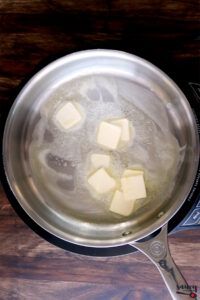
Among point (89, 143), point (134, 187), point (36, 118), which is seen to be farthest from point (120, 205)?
point (36, 118)

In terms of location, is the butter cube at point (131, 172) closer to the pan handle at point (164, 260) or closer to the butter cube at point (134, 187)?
the butter cube at point (134, 187)

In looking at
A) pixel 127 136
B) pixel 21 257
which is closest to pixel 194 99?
pixel 127 136

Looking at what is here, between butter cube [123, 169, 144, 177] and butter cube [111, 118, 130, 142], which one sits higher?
butter cube [111, 118, 130, 142]

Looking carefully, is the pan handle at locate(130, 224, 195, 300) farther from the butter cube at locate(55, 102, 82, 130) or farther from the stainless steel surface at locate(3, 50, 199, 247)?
the butter cube at locate(55, 102, 82, 130)

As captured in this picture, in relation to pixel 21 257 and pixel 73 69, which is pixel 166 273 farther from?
pixel 73 69

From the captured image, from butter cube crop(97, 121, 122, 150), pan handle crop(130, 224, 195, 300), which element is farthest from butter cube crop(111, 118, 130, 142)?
pan handle crop(130, 224, 195, 300)

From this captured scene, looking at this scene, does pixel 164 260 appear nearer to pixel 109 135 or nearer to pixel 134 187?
pixel 134 187
